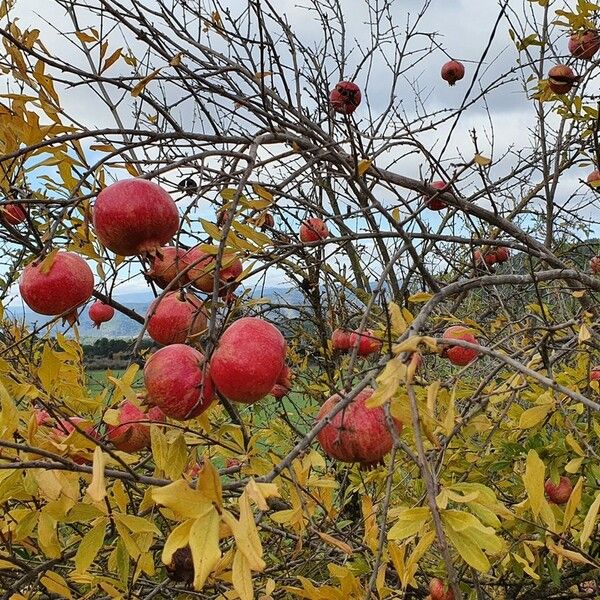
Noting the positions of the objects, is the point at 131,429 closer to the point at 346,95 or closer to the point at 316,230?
the point at 316,230

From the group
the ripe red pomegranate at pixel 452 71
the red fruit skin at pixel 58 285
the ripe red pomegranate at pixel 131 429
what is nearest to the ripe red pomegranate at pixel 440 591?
the ripe red pomegranate at pixel 131 429

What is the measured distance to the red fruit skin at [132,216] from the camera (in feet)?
3.31

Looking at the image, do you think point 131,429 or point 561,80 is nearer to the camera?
point 131,429

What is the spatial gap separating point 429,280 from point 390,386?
98 cm

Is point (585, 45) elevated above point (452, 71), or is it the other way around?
point (452, 71)

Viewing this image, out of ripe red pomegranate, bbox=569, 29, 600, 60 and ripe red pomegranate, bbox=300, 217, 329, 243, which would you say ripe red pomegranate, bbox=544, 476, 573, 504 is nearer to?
ripe red pomegranate, bbox=300, 217, 329, 243

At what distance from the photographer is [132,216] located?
3.32 ft

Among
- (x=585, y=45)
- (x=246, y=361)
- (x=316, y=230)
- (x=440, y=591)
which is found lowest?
(x=440, y=591)

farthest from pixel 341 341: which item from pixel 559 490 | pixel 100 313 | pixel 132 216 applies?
pixel 132 216

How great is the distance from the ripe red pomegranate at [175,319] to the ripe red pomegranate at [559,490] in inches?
Answer: 48.0

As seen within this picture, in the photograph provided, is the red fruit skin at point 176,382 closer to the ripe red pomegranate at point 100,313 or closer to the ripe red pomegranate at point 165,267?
the ripe red pomegranate at point 165,267

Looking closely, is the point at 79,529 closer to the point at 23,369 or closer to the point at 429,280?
the point at 23,369

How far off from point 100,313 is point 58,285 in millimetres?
1313

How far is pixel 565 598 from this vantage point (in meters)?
1.66
